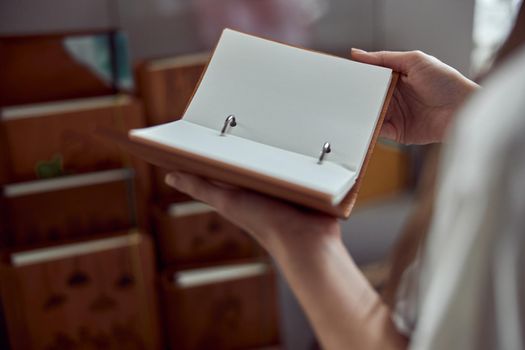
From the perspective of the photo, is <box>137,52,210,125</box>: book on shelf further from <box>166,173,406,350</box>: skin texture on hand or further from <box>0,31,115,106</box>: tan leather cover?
<box>166,173,406,350</box>: skin texture on hand

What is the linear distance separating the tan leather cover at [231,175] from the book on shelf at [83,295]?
81cm

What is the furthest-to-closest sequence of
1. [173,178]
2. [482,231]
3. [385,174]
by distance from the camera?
[385,174]
[173,178]
[482,231]

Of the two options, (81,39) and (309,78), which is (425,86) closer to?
(309,78)

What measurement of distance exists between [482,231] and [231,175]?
261 mm

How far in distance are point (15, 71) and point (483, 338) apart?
1185mm

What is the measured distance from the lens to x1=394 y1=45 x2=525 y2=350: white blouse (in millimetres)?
311

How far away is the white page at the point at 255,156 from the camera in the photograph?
1.79 feet

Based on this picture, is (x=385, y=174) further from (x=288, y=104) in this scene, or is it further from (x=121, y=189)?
(x=288, y=104)

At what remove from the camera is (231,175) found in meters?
0.54

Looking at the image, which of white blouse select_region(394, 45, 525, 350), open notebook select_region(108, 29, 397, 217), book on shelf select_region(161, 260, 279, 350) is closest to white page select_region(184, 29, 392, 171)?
open notebook select_region(108, 29, 397, 217)

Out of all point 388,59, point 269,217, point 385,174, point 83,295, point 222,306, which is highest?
point 388,59

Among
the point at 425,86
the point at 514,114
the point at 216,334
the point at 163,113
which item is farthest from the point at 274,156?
the point at 216,334

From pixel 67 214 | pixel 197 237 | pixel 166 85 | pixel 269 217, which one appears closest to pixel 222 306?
pixel 197 237

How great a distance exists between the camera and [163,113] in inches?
54.6
